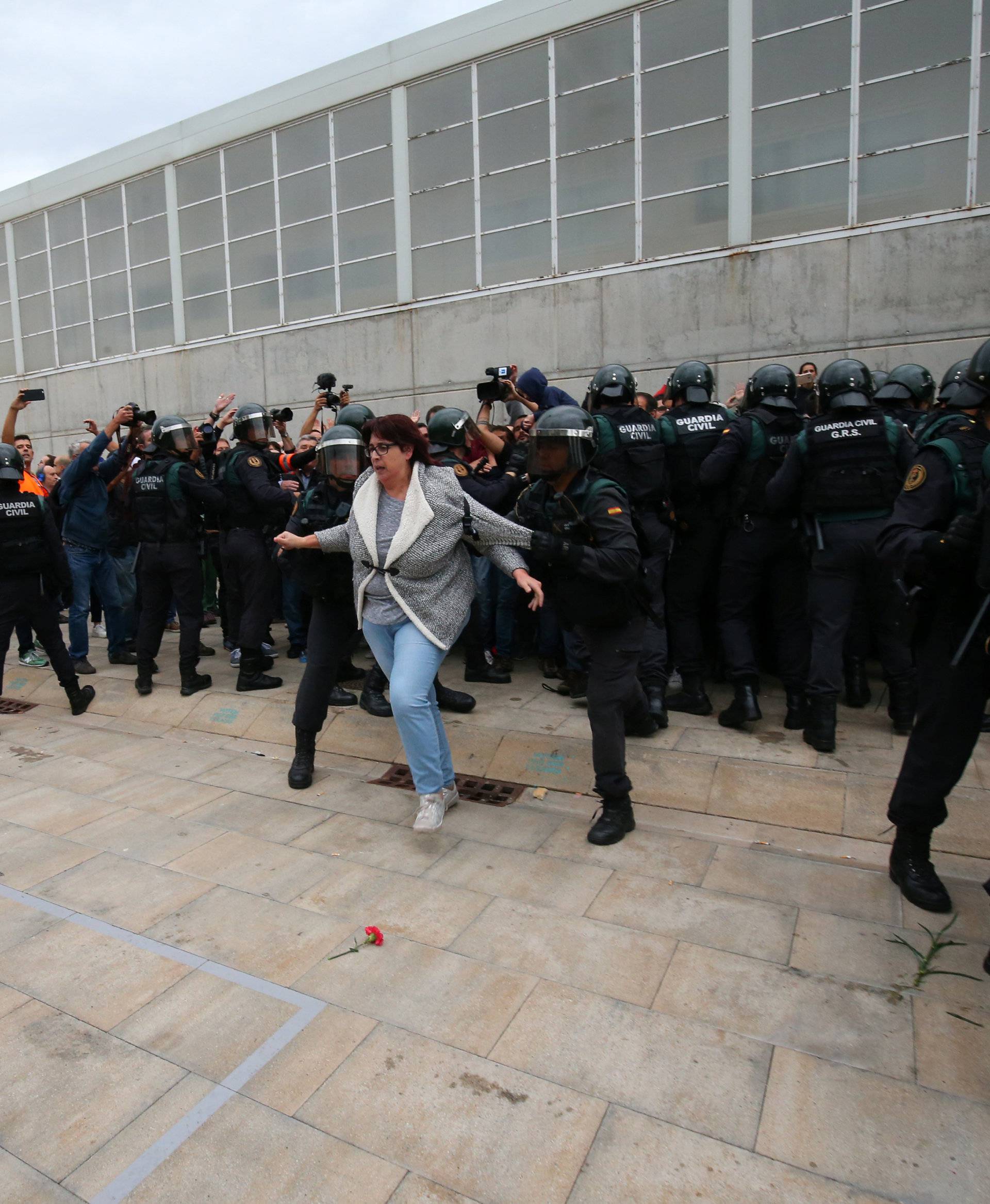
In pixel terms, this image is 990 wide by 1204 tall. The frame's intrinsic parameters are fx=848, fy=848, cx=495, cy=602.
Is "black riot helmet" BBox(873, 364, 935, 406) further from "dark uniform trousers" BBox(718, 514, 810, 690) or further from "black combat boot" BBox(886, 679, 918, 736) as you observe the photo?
"black combat boot" BBox(886, 679, 918, 736)

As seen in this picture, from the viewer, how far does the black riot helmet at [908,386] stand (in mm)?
5707

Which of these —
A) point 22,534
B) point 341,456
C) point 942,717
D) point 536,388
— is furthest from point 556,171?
point 942,717

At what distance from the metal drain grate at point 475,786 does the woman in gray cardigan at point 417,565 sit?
0.52 metres

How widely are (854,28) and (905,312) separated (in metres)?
2.87

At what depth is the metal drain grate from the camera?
4.70 meters

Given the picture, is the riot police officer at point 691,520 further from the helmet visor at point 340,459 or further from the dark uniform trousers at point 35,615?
the dark uniform trousers at point 35,615

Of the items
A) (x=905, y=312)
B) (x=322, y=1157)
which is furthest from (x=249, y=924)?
(x=905, y=312)

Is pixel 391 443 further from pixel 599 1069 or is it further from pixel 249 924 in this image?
pixel 599 1069

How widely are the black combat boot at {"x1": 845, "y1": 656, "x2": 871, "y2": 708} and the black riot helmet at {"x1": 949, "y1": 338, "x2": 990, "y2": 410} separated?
2.39 metres

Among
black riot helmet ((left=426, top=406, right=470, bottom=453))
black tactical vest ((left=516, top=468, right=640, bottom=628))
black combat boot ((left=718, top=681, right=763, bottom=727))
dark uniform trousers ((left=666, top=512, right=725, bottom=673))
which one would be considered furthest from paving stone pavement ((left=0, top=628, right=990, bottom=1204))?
black riot helmet ((left=426, top=406, right=470, bottom=453))

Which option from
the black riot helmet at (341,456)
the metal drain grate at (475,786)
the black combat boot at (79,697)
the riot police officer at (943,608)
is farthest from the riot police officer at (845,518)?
the black combat boot at (79,697)

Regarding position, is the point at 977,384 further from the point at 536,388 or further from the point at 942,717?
the point at 536,388

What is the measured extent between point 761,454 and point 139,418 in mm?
4927

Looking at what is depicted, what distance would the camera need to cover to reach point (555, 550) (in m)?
3.69
